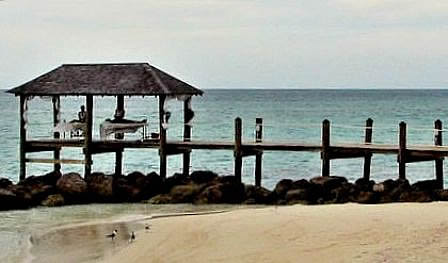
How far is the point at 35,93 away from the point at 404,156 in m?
11.7

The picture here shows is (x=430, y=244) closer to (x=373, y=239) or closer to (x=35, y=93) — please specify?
(x=373, y=239)

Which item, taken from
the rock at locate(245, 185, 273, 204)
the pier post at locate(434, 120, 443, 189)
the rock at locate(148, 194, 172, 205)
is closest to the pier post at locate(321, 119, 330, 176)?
the rock at locate(245, 185, 273, 204)

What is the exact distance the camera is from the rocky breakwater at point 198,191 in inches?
1025

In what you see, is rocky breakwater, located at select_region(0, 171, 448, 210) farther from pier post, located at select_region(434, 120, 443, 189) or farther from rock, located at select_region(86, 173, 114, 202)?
pier post, located at select_region(434, 120, 443, 189)

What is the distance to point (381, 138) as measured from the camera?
6238cm

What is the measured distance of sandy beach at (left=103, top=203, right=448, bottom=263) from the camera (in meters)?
16.2

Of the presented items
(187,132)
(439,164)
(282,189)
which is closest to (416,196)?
(439,164)

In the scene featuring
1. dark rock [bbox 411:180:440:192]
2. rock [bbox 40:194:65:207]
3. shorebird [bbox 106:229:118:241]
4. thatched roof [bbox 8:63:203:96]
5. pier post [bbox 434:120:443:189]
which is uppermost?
thatched roof [bbox 8:63:203:96]

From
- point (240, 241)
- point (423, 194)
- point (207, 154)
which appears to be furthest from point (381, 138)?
point (240, 241)

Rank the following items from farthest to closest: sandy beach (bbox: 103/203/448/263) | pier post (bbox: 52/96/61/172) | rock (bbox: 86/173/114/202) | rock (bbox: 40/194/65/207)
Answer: pier post (bbox: 52/96/61/172) < rock (bbox: 86/173/114/202) < rock (bbox: 40/194/65/207) < sandy beach (bbox: 103/203/448/263)

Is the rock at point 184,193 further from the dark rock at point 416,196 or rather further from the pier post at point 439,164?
the pier post at point 439,164

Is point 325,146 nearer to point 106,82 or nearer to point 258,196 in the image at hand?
point 258,196

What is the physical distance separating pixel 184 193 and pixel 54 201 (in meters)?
3.54

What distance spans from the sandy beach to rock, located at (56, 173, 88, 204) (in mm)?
6055
